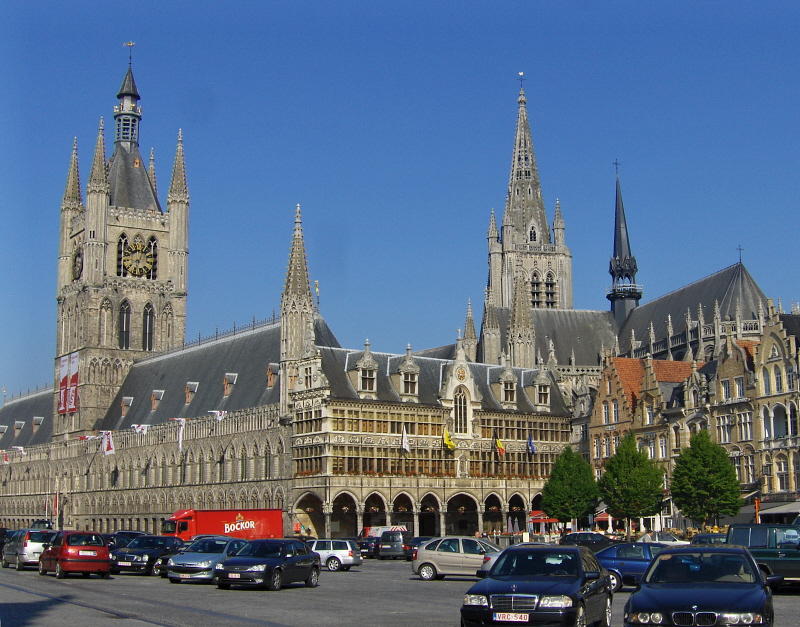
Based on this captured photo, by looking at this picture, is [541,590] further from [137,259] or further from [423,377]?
[137,259]

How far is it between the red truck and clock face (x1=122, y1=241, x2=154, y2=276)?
4914 centimetres

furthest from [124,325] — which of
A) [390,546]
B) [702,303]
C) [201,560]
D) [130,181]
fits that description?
[201,560]

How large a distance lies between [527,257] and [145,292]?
144 feet

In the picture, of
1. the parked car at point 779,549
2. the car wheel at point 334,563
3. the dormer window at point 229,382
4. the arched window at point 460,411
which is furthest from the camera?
the dormer window at point 229,382

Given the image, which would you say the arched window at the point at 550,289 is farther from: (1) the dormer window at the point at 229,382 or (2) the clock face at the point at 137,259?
(1) the dormer window at the point at 229,382

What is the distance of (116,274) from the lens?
111 meters

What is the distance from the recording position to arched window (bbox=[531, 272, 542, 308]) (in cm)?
13000

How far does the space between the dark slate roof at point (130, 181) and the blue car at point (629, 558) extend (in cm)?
8763

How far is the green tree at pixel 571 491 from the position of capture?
72188 mm

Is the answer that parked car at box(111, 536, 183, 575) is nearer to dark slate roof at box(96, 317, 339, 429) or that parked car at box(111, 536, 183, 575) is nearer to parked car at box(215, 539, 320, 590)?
parked car at box(215, 539, 320, 590)

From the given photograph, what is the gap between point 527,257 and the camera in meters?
132

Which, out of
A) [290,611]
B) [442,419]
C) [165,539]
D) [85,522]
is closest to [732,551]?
[290,611]

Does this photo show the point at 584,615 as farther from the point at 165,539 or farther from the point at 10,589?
the point at 165,539

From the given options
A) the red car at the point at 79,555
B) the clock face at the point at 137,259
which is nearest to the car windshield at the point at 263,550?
the red car at the point at 79,555
